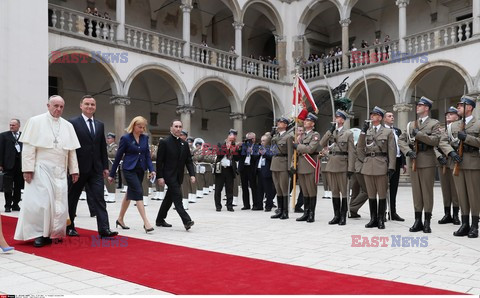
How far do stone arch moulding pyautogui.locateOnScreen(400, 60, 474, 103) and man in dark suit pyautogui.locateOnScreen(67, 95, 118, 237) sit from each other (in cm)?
1512

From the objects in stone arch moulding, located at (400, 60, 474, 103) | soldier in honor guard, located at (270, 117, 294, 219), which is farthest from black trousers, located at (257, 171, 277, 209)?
stone arch moulding, located at (400, 60, 474, 103)

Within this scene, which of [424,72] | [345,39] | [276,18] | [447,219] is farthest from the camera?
[276,18]

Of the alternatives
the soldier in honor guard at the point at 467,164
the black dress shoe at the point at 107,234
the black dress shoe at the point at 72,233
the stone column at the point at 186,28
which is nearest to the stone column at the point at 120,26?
the stone column at the point at 186,28

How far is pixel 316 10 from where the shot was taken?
22.8 meters

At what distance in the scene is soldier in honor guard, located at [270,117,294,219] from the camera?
26.2ft

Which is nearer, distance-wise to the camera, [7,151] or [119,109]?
[7,151]

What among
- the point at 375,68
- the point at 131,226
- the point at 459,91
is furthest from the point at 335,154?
the point at 459,91

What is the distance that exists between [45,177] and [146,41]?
13.9 metres

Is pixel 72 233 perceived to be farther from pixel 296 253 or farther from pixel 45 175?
pixel 296 253

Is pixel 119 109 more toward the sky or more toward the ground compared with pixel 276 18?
more toward the ground

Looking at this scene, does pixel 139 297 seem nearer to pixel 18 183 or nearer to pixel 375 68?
pixel 18 183

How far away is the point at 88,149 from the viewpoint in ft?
18.8

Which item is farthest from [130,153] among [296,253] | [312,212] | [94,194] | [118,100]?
[118,100]

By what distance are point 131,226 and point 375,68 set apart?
15959 mm
